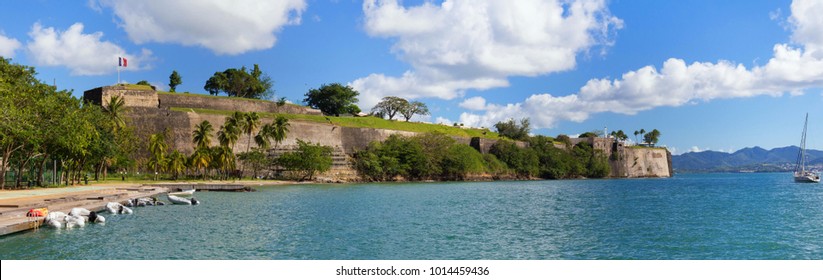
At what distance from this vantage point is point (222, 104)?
258 feet

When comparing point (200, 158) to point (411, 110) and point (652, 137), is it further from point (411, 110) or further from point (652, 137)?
point (652, 137)

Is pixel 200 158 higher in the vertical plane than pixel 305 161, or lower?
higher

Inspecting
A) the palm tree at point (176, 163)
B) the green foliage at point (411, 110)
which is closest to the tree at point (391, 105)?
the green foliage at point (411, 110)

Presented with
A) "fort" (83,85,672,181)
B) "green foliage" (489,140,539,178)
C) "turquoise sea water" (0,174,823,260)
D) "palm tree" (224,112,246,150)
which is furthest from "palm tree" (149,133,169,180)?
"green foliage" (489,140,539,178)

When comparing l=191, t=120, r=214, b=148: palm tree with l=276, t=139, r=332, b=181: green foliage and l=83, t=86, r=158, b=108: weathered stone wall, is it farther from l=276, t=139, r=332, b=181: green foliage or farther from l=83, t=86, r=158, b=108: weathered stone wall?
l=276, t=139, r=332, b=181: green foliage

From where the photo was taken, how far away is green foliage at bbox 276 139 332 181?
6938 cm

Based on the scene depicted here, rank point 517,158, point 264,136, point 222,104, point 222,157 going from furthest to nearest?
point 517,158, point 222,104, point 264,136, point 222,157

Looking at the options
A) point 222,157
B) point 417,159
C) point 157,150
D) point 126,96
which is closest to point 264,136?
point 222,157

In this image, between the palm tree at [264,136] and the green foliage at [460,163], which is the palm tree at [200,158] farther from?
the green foliage at [460,163]

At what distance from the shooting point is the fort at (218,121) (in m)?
65.7

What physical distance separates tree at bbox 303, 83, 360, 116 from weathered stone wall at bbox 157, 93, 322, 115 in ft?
67.2

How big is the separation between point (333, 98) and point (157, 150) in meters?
52.7
